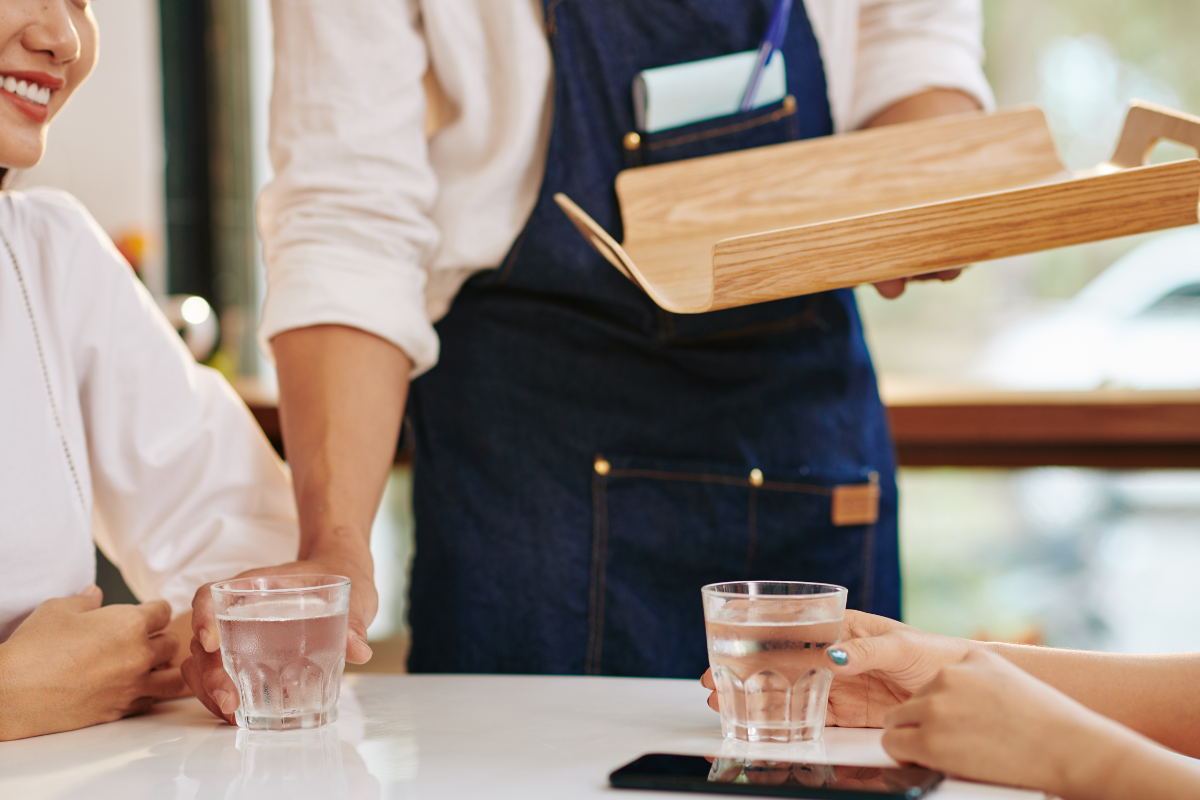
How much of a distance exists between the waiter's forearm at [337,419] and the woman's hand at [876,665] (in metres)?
0.39

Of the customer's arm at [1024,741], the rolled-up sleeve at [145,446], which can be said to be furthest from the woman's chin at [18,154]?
the customer's arm at [1024,741]

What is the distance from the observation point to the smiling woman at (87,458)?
81cm

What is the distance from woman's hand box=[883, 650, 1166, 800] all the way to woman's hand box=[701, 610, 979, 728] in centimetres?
7

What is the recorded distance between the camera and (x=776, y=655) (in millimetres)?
651

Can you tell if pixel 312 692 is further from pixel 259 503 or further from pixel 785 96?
pixel 785 96

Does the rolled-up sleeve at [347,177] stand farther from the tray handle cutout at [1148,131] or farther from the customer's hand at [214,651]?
the tray handle cutout at [1148,131]

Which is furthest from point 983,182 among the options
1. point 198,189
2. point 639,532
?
point 198,189

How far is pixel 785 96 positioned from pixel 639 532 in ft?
1.53

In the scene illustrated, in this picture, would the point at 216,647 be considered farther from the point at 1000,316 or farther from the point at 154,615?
the point at 1000,316

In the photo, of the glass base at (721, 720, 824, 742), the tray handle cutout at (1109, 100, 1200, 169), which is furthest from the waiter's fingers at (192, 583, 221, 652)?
the tray handle cutout at (1109, 100, 1200, 169)

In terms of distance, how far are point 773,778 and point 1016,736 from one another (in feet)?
0.40

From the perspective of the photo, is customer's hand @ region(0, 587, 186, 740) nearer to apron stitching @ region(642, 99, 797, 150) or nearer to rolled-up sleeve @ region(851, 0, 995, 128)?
apron stitching @ region(642, 99, 797, 150)

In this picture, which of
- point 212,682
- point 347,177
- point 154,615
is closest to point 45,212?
point 347,177

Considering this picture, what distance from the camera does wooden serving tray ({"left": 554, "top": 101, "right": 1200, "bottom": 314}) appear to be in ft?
2.56
